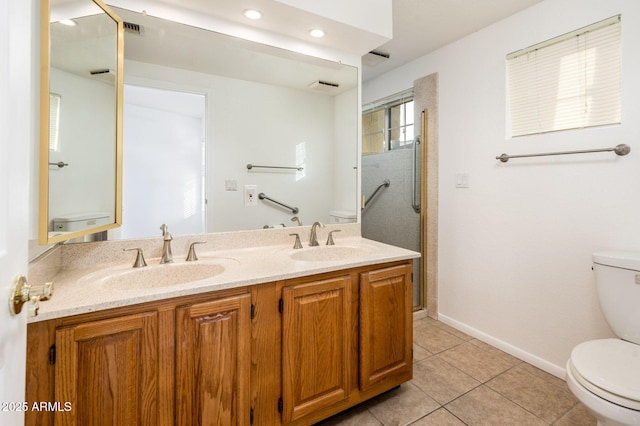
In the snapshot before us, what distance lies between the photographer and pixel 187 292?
1.10m

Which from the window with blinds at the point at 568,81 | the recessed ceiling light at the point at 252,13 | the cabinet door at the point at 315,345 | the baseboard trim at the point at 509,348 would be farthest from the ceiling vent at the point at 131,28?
the baseboard trim at the point at 509,348

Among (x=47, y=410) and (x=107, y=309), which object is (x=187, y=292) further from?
(x=47, y=410)

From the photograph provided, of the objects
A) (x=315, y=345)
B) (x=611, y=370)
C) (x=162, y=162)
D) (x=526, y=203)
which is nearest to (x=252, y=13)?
(x=162, y=162)

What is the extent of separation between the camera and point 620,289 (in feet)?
4.77

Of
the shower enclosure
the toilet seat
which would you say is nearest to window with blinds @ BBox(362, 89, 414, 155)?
the shower enclosure

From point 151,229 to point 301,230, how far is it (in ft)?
2.94

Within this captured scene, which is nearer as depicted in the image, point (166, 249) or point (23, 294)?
point (23, 294)

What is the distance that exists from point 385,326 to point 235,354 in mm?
818

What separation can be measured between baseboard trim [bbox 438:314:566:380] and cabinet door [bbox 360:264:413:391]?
934 millimetres

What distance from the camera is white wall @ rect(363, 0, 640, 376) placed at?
64.2 inches

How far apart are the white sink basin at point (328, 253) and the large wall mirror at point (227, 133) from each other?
0.28 m

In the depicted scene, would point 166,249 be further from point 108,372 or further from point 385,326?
point 385,326

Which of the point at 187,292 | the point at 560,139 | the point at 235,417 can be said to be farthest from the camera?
the point at 560,139

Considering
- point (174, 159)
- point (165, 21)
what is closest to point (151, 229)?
point (174, 159)
